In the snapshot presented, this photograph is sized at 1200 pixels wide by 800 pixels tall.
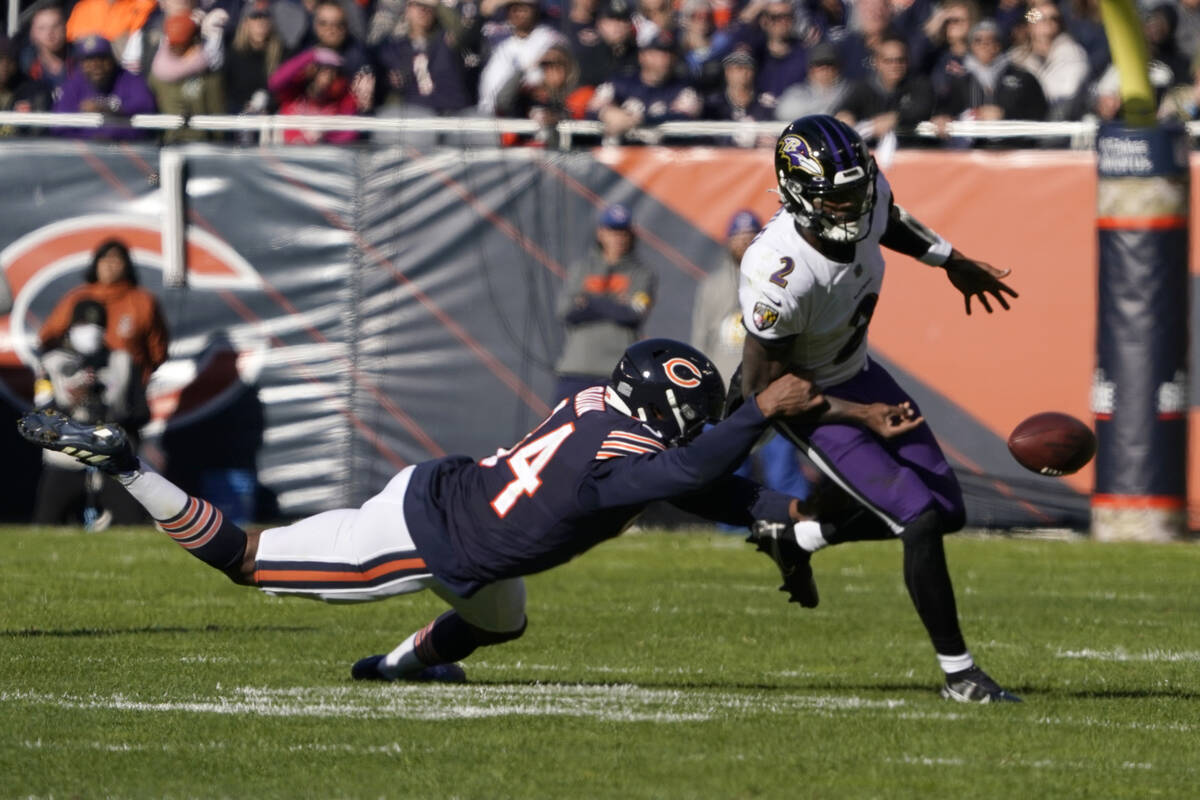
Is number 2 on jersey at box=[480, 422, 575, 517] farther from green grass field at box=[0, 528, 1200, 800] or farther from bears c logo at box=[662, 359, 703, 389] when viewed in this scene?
green grass field at box=[0, 528, 1200, 800]

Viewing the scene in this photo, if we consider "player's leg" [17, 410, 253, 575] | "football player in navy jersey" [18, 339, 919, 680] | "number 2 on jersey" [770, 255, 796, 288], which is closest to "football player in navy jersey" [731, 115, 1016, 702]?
"number 2 on jersey" [770, 255, 796, 288]

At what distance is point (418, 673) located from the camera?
695 cm

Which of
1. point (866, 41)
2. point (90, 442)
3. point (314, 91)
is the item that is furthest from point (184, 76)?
point (90, 442)

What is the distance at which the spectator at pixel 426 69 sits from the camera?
1407 cm

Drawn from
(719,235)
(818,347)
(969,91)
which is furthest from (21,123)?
(818,347)

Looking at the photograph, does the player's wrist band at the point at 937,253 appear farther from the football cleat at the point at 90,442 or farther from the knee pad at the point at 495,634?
the football cleat at the point at 90,442

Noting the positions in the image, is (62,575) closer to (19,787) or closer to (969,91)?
(19,787)

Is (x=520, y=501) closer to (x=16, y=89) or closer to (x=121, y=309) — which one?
(x=121, y=309)

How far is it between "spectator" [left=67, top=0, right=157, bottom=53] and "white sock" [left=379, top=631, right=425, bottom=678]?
31.8 feet

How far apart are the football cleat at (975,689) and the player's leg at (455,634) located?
1315mm

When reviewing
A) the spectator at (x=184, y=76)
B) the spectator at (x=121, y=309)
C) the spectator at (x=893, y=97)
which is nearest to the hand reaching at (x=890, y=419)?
the spectator at (x=893, y=97)

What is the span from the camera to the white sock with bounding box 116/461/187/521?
258 inches

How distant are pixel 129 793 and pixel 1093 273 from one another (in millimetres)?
9156

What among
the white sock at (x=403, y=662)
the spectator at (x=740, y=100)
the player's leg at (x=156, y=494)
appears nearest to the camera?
the player's leg at (x=156, y=494)
